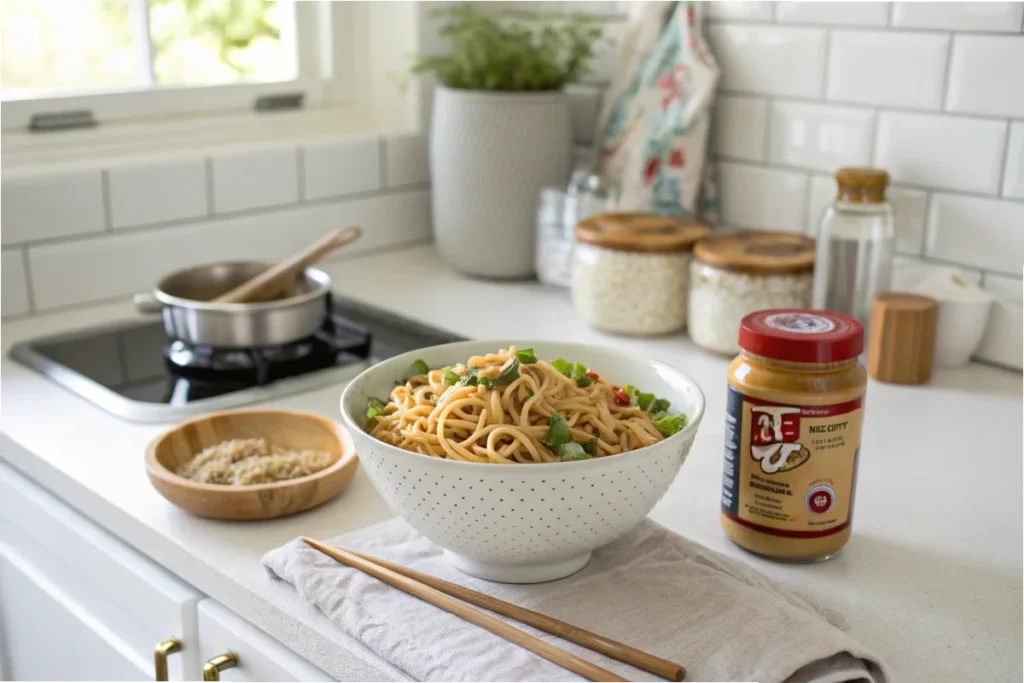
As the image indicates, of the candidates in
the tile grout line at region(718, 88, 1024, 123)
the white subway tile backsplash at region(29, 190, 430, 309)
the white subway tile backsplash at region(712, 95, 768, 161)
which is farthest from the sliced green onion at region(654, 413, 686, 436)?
the white subway tile backsplash at region(29, 190, 430, 309)

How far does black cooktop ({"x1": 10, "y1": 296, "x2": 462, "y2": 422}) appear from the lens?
1.26m

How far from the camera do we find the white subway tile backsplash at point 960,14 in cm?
129

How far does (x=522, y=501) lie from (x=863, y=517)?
38 centimetres

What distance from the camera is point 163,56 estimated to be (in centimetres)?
173

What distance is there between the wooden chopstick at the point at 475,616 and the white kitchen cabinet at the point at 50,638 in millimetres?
Answer: 293

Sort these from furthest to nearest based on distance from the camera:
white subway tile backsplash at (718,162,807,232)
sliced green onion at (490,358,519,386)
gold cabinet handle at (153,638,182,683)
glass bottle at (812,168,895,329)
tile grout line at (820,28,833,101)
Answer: white subway tile backsplash at (718,162,807,232) → tile grout line at (820,28,833,101) → glass bottle at (812,168,895,329) → gold cabinet handle at (153,638,182,683) → sliced green onion at (490,358,519,386)

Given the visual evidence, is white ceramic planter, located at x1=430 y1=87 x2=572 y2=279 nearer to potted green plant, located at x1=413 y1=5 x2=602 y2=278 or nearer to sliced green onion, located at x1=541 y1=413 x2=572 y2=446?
potted green plant, located at x1=413 y1=5 x2=602 y2=278

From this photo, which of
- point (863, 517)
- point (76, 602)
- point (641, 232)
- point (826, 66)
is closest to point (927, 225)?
point (826, 66)

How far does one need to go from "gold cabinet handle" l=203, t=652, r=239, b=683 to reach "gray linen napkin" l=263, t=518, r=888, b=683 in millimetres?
92

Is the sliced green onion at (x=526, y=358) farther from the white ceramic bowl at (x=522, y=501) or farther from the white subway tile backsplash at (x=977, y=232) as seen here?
the white subway tile backsplash at (x=977, y=232)

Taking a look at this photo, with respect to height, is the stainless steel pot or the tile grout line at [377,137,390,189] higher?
the tile grout line at [377,137,390,189]

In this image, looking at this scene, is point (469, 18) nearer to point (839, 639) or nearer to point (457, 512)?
point (457, 512)

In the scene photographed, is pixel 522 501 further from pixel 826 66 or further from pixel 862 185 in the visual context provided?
pixel 826 66

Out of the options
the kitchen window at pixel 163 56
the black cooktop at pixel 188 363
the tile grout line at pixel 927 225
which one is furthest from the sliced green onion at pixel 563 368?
the kitchen window at pixel 163 56
